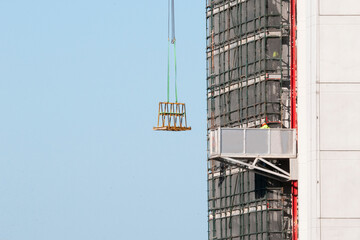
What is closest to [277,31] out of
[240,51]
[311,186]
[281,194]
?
[240,51]

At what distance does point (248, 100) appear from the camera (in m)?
106

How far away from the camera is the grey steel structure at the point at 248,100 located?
332 ft

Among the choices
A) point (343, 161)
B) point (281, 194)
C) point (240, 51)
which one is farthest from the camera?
point (240, 51)

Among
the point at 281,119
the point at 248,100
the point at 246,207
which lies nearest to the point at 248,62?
the point at 248,100

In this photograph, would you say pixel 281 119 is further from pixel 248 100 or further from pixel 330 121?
pixel 330 121

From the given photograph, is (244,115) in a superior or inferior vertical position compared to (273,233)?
superior

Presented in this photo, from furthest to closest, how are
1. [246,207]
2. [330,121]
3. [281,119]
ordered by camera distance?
[246,207], [281,119], [330,121]

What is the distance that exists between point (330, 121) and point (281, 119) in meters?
13.8

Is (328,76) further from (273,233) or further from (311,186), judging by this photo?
(273,233)

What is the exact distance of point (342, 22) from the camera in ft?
292

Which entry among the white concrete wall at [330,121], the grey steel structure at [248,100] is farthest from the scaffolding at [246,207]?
the white concrete wall at [330,121]

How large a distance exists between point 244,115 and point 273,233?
10.4 metres

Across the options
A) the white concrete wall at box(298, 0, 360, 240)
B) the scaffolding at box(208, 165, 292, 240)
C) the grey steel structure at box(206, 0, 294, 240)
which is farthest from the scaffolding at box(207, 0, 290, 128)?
the white concrete wall at box(298, 0, 360, 240)

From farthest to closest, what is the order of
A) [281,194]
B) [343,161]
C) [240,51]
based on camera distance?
[240,51]
[281,194]
[343,161]
